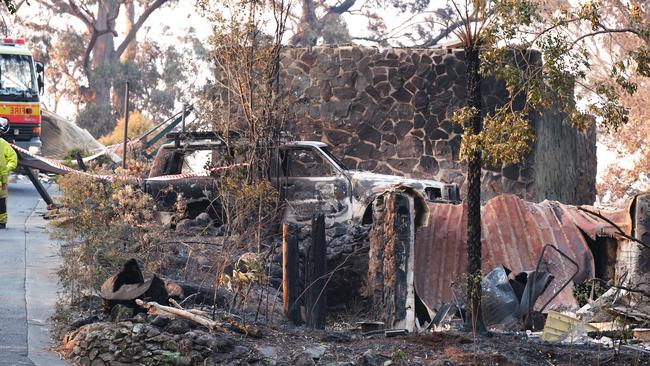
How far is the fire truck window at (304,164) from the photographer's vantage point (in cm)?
1970

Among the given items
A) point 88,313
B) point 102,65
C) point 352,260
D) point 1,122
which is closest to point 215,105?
point 352,260

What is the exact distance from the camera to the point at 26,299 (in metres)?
14.1

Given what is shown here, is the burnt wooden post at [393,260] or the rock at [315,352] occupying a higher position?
the burnt wooden post at [393,260]

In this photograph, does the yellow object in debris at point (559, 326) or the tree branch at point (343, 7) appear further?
the tree branch at point (343, 7)

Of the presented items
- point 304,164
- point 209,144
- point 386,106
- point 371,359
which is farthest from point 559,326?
point 386,106

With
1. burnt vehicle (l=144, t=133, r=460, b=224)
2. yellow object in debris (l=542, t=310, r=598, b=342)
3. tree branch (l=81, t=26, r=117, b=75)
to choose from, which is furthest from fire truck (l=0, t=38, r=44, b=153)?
tree branch (l=81, t=26, r=117, b=75)

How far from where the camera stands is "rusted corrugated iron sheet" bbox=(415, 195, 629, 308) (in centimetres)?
1680

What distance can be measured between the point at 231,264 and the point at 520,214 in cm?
455

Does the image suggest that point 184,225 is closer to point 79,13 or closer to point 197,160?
point 197,160

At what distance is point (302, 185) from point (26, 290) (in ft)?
19.2

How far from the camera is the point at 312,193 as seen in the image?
19547 millimetres

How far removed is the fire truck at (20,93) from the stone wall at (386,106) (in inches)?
350

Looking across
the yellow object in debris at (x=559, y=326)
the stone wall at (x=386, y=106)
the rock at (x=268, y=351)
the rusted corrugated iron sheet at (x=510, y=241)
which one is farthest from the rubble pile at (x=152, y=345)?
the stone wall at (x=386, y=106)

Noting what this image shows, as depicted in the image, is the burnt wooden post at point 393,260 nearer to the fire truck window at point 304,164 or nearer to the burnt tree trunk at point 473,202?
the burnt tree trunk at point 473,202
